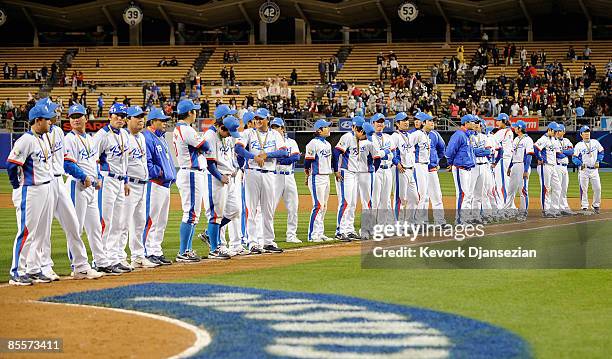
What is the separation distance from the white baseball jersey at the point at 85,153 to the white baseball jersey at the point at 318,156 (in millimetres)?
5031

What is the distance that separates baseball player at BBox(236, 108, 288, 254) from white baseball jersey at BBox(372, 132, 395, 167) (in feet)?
9.50

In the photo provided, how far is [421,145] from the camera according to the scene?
19.0m

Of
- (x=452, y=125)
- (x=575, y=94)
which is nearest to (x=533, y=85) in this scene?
(x=575, y=94)

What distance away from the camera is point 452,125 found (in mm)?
40562

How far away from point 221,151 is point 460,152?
22.3ft

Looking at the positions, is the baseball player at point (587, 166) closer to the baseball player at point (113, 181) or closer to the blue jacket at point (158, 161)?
the blue jacket at point (158, 161)

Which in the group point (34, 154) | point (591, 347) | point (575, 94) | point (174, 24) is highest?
point (174, 24)

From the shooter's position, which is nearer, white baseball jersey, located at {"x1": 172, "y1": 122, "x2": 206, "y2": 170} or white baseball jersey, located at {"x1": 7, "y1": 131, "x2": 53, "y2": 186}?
white baseball jersey, located at {"x1": 7, "y1": 131, "x2": 53, "y2": 186}

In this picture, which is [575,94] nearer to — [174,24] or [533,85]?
[533,85]

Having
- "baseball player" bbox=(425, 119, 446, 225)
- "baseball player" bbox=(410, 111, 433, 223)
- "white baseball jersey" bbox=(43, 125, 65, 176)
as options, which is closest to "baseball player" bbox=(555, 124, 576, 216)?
"baseball player" bbox=(425, 119, 446, 225)

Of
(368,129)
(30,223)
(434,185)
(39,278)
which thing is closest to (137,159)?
(30,223)

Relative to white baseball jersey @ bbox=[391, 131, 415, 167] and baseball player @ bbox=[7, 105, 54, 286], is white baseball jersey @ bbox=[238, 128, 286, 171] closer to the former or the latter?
white baseball jersey @ bbox=[391, 131, 415, 167]

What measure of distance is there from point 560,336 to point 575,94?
119 ft

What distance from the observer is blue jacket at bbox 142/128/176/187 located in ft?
43.3
